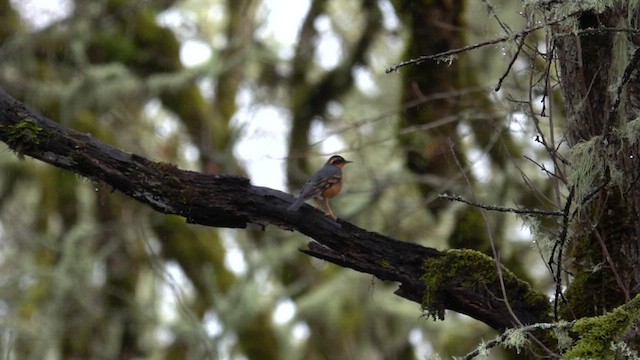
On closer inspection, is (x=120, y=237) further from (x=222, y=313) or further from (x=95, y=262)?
(x=222, y=313)

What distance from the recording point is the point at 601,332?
3.31m

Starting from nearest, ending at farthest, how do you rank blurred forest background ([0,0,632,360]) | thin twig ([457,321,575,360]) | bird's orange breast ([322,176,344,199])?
thin twig ([457,321,575,360]), bird's orange breast ([322,176,344,199]), blurred forest background ([0,0,632,360])

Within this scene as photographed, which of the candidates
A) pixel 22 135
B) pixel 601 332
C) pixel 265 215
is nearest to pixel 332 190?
pixel 265 215

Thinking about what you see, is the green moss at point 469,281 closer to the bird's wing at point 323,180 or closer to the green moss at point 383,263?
the green moss at point 383,263

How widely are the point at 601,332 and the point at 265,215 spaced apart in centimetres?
150

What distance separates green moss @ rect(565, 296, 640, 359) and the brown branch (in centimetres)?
83

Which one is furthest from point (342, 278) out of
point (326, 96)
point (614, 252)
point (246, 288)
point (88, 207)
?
point (614, 252)

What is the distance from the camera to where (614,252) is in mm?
4234


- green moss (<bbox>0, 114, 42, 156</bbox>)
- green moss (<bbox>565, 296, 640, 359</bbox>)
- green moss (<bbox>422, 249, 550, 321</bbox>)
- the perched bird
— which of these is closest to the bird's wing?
the perched bird

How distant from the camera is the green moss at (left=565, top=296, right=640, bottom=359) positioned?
3242 millimetres

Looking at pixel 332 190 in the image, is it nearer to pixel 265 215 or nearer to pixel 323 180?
pixel 323 180

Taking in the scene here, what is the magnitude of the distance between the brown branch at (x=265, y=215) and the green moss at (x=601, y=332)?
2.74 ft

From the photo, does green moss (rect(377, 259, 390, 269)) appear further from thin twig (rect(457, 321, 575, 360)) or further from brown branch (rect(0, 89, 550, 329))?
thin twig (rect(457, 321, 575, 360))

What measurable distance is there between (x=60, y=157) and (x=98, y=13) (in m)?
6.47
